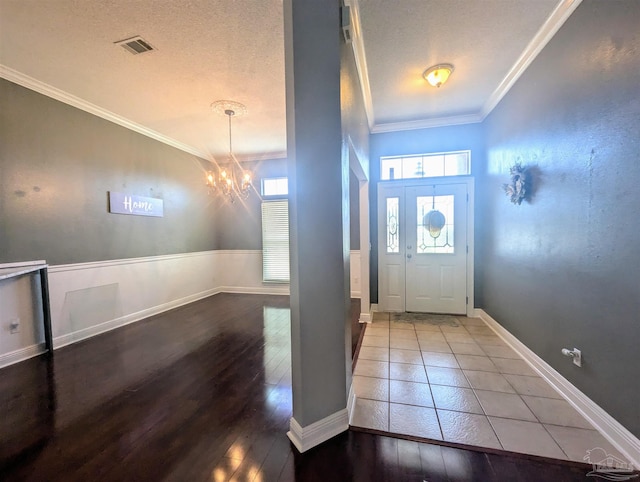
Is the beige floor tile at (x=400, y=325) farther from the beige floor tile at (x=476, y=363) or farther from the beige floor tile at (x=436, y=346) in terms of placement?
the beige floor tile at (x=476, y=363)

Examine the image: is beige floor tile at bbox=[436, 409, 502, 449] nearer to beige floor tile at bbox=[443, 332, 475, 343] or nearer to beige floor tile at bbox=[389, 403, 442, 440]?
beige floor tile at bbox=[389, 403, 442, 440]

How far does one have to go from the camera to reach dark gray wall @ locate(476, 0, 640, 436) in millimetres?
1550

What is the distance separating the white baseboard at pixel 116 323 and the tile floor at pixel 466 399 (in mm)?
3537

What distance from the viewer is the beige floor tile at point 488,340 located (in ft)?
10.1

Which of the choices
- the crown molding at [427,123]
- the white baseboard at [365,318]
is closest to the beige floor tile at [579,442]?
the white baseboard at [365,318]

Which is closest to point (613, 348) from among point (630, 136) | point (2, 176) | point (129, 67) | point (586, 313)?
point (586, 313)

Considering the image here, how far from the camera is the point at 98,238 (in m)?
3.59

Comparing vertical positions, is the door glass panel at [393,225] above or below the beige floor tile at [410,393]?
above

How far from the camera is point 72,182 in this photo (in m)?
3.28

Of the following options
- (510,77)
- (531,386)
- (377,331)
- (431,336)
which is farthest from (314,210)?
(510,77)

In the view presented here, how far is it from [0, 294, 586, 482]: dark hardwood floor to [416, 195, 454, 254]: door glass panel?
270 centimetres

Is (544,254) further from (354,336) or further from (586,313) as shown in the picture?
(354,336)

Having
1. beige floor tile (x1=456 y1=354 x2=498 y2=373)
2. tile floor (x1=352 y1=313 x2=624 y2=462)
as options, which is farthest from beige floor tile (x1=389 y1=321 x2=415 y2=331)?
beige floor tile (x1=456 y1=354 x2=498 y2=373)

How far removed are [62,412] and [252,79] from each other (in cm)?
348
